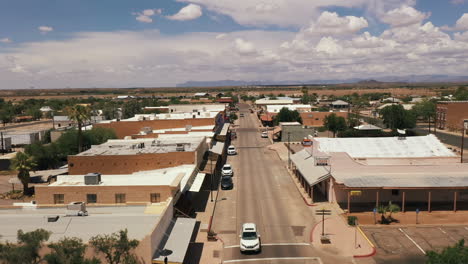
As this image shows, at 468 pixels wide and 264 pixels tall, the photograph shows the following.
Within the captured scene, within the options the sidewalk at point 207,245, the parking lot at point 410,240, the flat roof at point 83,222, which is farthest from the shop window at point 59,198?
the parking lot at point 410,240

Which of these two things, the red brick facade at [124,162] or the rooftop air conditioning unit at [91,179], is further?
the red brick facade at [124,162]

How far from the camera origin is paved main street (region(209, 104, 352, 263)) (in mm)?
29578

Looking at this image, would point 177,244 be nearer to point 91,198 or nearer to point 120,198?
point 120,198

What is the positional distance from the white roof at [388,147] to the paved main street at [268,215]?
27.8 feet

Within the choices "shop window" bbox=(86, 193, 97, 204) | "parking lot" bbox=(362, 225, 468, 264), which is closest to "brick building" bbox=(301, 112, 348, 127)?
"parking lot" bbox=(362, 225, 468, 264)

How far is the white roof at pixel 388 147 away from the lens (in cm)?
5147

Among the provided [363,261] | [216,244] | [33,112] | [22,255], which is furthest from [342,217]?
[33,112]

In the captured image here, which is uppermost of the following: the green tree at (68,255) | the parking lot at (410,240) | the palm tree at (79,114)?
the palm tree at (79,114)

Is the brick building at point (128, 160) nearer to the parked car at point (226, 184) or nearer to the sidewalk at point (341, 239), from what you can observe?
the parked car at point (226, 184)

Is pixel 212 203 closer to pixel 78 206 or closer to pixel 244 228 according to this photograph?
pixel 244 228

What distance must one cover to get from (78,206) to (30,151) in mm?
41186

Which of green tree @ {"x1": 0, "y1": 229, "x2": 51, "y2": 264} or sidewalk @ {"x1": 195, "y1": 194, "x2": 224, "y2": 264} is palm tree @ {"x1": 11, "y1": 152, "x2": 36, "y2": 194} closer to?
sidewalk @ {"x1": 195, "y1": 194, "x2": 224, "y2": 264}

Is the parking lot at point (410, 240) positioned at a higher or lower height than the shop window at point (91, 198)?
lower

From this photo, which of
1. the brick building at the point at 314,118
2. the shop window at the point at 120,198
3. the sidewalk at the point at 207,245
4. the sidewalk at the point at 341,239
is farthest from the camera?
the brick building at the point at 314,118
